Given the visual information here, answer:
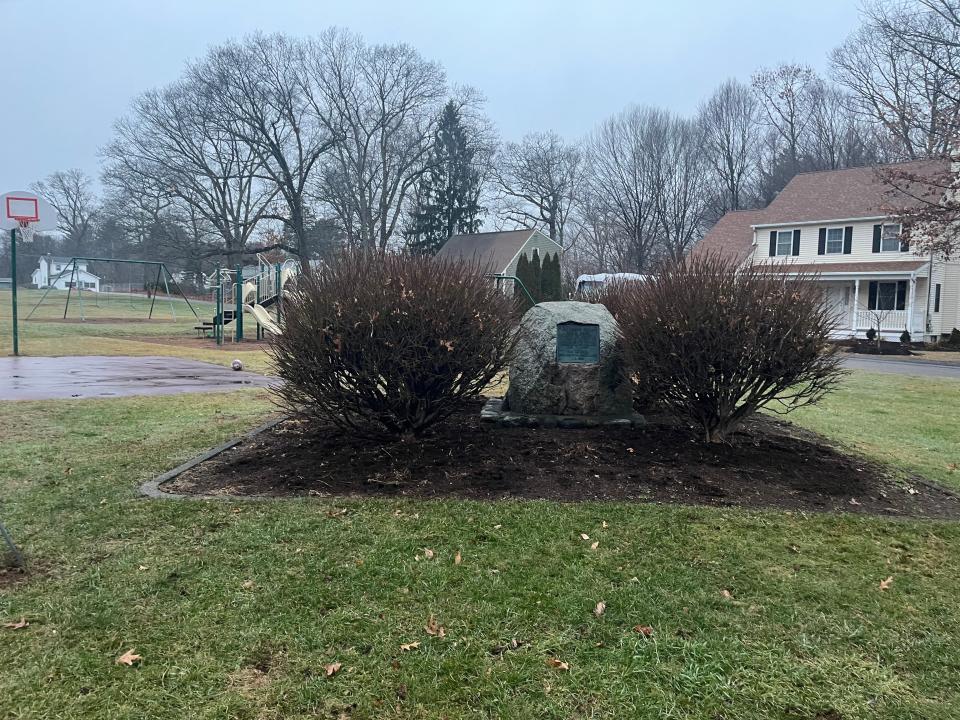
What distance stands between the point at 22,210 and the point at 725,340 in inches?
702

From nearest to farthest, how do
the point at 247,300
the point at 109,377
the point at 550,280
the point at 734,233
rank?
1. the point at 109,377
2. the point at 247,300
3. the point at 550,280
4. the point at 734,233

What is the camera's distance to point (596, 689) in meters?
2.49

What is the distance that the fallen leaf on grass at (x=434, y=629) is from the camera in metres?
2.84

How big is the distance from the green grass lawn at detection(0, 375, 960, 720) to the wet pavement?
535 centimetres

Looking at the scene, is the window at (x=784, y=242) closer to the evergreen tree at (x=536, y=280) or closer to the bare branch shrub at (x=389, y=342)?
the evergreen tree at (x=536, y=280)

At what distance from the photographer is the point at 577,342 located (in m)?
6.57

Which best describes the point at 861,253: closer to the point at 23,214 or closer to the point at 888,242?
the point at 888,242

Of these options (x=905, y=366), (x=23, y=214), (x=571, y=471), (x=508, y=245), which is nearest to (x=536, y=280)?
(x=508, y=245)

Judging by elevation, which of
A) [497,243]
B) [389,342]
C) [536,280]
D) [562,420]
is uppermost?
[497,243]

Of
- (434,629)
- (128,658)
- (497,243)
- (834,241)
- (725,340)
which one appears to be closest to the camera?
(128,658)

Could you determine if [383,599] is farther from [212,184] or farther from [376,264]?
[212,184]

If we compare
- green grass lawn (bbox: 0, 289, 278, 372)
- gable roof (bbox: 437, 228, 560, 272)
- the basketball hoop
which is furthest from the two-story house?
the basketball hoop

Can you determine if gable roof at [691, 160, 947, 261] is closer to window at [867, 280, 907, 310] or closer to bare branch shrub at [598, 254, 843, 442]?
window at [867, 280, 907, 310]

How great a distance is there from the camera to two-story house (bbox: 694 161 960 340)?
26.3 meters
